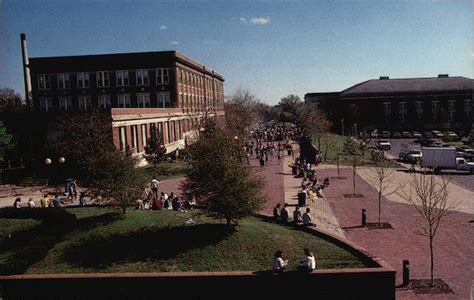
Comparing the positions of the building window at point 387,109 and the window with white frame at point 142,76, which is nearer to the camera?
the window with white frame at point 142,76

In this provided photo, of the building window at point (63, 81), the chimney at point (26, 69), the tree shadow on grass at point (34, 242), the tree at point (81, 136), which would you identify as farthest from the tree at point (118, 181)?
the chimney at point (26, 69)

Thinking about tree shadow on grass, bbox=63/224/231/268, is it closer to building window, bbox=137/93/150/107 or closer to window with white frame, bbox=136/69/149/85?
building window, bbox=137/93/150/107

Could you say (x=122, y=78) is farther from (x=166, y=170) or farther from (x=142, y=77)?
(x=166, y=170)

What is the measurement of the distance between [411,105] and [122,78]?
54.0m

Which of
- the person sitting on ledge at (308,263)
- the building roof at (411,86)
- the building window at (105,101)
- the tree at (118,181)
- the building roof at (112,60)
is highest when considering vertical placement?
the building roof at (112,60)

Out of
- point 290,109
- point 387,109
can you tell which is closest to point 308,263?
point 387,109

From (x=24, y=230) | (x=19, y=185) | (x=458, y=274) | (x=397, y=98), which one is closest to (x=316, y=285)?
(x=458, y=274)

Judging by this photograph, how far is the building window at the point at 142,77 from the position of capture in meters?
59.6

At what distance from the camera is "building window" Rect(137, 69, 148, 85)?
196 feet

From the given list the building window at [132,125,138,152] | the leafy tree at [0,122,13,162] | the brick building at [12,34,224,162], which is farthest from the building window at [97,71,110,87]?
the leafy tree at [0,122,13,162]

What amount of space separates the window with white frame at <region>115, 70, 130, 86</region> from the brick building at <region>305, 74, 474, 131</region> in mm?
42618

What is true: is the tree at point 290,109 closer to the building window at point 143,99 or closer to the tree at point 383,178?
the building window at point 143,99

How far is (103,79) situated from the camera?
59.6m

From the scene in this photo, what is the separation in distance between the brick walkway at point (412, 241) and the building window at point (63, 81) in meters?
A: 44.6
